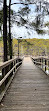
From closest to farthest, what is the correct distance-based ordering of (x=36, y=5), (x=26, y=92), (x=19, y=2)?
1. (x=26, y=92)
2. (x=36, y=5)
3. (x=19, y=2)

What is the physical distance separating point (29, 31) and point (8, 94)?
5212mm

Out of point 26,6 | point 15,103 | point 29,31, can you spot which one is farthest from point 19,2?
point 15,103

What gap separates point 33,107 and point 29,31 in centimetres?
595

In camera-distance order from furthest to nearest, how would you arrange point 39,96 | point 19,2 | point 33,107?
point 19,2 < point 39,96 < point 33,107

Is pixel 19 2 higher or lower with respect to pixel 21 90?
higher

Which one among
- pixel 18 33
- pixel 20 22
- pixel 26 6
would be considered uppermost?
pixel 26 6

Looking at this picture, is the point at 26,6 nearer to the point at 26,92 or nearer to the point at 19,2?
the point at 19,2

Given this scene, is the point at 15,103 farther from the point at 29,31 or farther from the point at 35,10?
the point at 29,31

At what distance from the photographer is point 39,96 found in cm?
393

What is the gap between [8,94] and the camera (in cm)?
410

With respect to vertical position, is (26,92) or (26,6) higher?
(26,6)

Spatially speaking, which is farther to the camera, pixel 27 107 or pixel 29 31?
pixel 29 31

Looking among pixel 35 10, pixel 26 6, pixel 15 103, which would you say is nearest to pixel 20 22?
pixel 26 6

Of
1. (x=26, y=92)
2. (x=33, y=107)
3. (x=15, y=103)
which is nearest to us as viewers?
(x=33, y=107)
